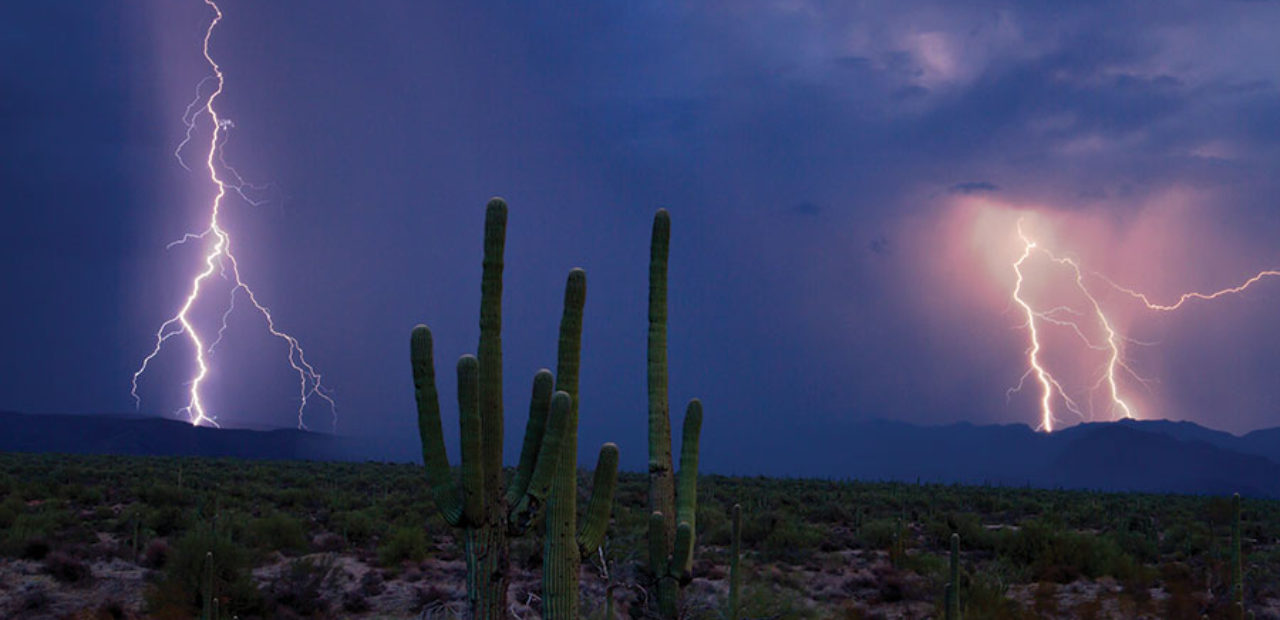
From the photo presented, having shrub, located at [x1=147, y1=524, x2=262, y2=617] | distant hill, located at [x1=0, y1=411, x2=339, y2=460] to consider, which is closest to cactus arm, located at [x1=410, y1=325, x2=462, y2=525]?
shrub, located at [x1=147, y1=524, x2=262, y2=617]

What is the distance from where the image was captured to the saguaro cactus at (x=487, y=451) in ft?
23.5

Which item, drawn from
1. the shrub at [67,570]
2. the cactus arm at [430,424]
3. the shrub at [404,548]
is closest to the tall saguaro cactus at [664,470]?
the cactus arm at [430,424]

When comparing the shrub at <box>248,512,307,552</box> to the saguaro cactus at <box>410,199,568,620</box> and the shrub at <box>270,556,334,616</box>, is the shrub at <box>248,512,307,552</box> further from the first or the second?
the saguaro cactus at <box>410,199,568,620</box>

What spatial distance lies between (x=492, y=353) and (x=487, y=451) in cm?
87

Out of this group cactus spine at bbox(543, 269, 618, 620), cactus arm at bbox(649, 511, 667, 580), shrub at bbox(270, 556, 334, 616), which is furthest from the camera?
shrub at bbox(270, 556, 334, 616)

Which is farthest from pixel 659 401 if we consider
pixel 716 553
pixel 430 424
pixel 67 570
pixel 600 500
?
pixel 67 570

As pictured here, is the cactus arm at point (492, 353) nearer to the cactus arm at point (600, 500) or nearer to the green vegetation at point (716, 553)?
the cactus arm at point (600, 500)

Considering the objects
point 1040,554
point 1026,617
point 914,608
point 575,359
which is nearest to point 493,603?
A: point 575,359

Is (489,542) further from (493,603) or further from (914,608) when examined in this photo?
(914,608)

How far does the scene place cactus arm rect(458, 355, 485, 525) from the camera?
7.15 m

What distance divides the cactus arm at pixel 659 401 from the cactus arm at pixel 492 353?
1.75 meters

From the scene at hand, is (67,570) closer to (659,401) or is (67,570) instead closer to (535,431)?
(535,431)

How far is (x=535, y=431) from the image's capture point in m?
7.59

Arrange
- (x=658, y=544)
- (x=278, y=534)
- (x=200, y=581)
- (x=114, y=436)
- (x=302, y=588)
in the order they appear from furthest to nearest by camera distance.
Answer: (x=114, y=436)
(x=278, y=534)
(x=302, y=588)
(x=200, y=581)
(x=658, y=544)
